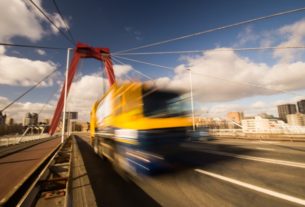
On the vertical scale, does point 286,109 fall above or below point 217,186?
above

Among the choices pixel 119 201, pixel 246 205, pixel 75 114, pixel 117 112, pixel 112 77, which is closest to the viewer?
pixel 246 205

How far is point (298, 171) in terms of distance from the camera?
544cm

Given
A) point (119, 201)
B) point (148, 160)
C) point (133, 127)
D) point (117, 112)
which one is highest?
point (117, 112)

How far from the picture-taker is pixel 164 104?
18.5 ft

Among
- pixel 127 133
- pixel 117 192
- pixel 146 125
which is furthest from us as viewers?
pixel 127 133

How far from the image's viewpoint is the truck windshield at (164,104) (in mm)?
5245

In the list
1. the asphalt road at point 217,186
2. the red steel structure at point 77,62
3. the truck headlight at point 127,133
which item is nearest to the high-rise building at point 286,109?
the red steel structure at point 77,62

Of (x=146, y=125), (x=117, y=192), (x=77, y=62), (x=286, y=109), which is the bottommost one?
(x=117, y=192)

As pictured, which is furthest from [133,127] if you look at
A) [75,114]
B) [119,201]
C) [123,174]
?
[75,114]

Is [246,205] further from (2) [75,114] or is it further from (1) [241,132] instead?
(2) [75,114]

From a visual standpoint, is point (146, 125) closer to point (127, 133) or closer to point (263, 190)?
point (127, 133)

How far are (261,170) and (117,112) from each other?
514cm

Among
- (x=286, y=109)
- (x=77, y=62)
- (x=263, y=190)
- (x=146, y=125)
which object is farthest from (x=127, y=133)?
(x=286, y=109)

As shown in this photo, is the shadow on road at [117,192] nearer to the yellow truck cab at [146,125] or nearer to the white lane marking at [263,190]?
the yellow truck cab at [146,125]
